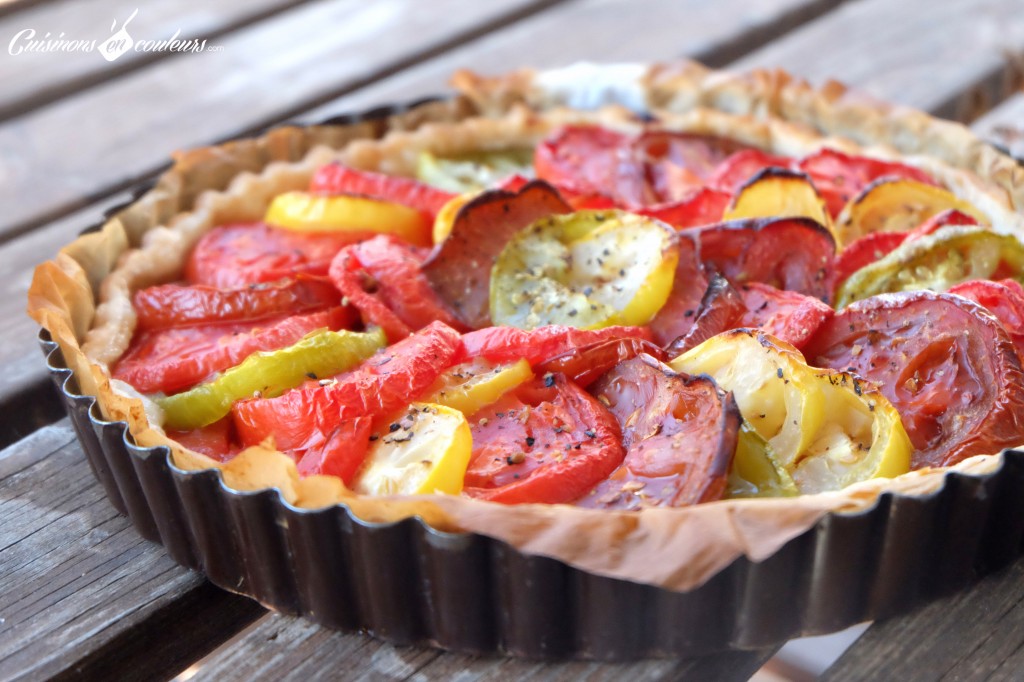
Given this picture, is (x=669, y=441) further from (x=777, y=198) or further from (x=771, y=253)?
(x=777, y=198)

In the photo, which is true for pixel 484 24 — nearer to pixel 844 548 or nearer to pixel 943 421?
pixel 943 421

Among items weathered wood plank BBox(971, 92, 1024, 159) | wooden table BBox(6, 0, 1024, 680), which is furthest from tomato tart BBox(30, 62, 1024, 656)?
weathered wood plank BBox(971, 92, 1024, 159)

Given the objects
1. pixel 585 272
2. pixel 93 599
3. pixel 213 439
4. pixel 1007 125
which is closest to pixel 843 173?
pixel 585 272

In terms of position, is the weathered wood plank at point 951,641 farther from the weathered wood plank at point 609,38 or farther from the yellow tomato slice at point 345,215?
the weathered wood plank at point 609,38

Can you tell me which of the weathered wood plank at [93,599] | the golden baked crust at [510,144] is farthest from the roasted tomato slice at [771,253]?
the weathered wood plank at [93,599]

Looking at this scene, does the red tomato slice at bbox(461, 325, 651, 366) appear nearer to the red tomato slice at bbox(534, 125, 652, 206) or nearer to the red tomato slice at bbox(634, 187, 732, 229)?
the red tomato slice at bbox(634, 187, 732, 229)

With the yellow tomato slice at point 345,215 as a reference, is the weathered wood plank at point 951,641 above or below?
below
